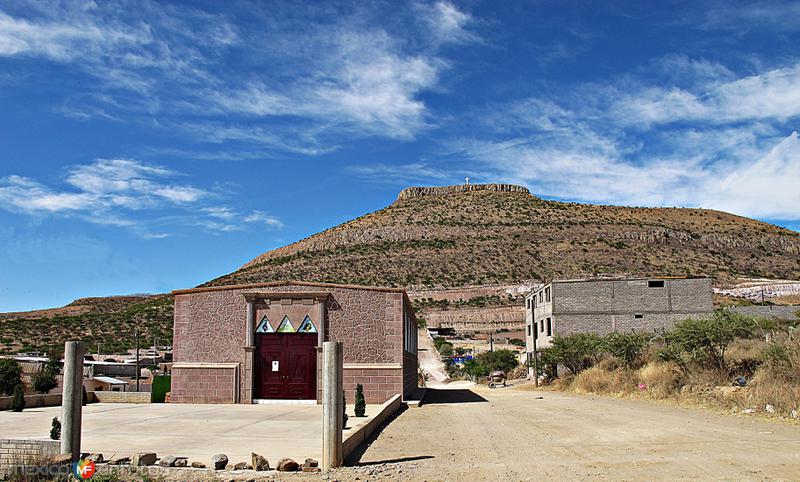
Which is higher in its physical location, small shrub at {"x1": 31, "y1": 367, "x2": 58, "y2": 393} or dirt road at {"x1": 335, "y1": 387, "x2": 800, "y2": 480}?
small shrub at {"x1": 31, "y1": 367, "x2": 58, "y2": 393}

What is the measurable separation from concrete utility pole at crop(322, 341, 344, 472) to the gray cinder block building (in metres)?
39.7

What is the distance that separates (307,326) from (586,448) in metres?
14.5

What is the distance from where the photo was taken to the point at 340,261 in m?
91.6

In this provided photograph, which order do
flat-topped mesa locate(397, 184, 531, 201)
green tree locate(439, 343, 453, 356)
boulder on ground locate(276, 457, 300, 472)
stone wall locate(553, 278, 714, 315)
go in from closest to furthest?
1. boulder on ground locate(276, 457, 300, 472)
2. stone wall locate(553, 278, 714, 315)
3. green tree locate(439, 343, 453, 356)
4. flat-topped mesa locate(397, 184, 531, 201)

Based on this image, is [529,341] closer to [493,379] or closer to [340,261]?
[493,379]

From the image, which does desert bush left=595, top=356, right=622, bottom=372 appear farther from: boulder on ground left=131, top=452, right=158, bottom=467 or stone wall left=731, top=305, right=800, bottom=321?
boulder on ground left=131, top=452, right=158, bottom=467

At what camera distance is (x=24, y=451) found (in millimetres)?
11203

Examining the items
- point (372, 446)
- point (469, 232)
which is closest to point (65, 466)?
point (372, 446)

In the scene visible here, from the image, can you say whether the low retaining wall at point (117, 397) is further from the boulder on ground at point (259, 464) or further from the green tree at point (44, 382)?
the boulder on ground at point (259, 464)

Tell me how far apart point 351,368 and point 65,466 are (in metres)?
14.6

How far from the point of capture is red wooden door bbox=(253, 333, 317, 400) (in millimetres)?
25438

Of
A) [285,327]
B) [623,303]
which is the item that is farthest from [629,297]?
[285,327]

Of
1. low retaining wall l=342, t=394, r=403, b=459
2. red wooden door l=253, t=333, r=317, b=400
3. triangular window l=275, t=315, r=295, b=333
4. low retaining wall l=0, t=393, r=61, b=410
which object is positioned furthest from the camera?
triangular window l=275, t=315, r=295, b=333

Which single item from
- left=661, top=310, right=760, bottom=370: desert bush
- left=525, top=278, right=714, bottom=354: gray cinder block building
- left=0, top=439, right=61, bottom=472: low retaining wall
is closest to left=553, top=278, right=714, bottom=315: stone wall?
left=525, top=278, right=714, bottom=354: gray cinder block building
